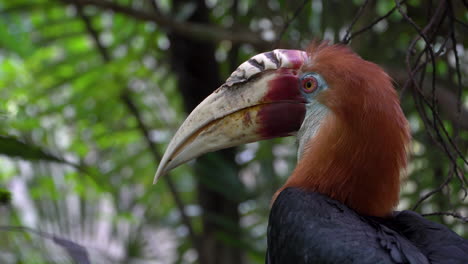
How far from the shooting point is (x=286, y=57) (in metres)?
2.19

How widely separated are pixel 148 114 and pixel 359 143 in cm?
299

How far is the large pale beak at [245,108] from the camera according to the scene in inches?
85.1

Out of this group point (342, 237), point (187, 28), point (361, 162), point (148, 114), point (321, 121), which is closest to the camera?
point (342, 237)

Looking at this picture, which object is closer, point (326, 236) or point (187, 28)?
point (326, 236)

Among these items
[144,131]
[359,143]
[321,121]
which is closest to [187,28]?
[144,131]

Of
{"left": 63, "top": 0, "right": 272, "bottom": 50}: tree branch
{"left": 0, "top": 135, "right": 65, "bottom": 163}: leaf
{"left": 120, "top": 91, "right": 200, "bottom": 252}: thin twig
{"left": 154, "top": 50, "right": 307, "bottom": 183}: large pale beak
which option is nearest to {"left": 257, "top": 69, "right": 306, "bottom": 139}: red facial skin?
{"left": 154, "top": 50, "right": 307, "bottom": 183}: large pale beak

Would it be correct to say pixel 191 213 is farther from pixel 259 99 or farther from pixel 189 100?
pixel 259 99

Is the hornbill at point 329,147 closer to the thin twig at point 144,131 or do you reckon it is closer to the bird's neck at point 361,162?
the bird's neck at point 361,162

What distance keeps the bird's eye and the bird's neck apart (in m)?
0.15

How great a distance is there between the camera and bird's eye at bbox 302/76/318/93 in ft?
7.04

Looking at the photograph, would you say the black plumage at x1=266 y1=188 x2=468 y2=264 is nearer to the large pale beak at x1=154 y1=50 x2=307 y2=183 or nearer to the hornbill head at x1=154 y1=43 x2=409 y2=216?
the hornbill head at x1=154 y1=43 x2=409 y2=216

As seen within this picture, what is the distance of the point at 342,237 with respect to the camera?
5.45 ft

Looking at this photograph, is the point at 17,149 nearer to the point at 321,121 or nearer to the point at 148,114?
the point at 321,121

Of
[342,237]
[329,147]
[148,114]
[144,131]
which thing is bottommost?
[342,237]
